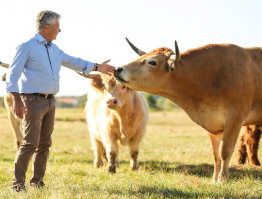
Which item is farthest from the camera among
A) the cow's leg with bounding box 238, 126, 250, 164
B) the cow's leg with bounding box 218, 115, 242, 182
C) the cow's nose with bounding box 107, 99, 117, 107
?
the cow's leg with bounding box 238, 126, 250, 164

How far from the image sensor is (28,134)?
16.8 ft

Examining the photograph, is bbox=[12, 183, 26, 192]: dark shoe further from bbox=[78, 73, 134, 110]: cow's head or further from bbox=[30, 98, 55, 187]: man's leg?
bbox=[78, 73, 134, 110]: cow's head

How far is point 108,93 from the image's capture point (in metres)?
8.04

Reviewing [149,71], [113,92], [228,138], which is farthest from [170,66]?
[113,92]

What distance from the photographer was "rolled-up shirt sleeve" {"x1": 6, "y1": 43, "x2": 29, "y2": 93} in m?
4.92

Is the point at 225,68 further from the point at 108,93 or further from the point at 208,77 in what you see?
the point at 108,93

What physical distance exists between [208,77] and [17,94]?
3.27 meters

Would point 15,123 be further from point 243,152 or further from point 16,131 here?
point 243,152

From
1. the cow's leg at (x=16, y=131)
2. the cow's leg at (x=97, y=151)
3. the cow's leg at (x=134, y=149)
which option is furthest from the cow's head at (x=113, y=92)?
the cow's leg at (x=16, y=131)

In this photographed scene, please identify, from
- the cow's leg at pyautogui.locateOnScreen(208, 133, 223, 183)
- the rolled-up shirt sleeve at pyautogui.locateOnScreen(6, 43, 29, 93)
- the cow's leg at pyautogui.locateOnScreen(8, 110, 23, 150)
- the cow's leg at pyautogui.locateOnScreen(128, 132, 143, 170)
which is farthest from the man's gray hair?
the cow's leg at pyautogui.locateOnScreen(8, 110, 23, 150)

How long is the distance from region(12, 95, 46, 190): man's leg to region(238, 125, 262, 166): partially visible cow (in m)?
5.83

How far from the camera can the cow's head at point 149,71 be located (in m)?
5.74

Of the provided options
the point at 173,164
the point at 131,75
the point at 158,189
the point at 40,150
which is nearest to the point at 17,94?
the point at 40,150

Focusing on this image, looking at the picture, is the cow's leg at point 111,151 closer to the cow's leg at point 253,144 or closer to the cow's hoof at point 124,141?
the cow's hoof at point 124,141
